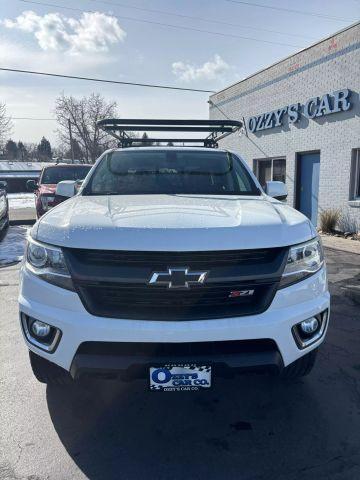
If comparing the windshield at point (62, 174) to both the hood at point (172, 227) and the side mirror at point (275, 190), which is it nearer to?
the side mirror at point (275, 190)

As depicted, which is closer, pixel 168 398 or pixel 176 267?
pixel 176 267

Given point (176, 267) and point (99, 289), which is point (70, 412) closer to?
point (99, 289)

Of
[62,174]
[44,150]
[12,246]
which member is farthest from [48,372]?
[44,150]

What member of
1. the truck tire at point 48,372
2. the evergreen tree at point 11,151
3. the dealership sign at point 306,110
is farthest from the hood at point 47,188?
the evergreen tree at point 11,151

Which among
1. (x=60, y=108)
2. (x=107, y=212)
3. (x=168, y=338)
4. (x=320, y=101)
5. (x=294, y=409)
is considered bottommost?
(x=294, y=409)

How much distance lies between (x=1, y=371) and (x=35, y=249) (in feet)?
4.83

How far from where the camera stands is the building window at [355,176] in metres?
10.6

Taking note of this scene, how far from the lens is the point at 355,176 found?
1069cm

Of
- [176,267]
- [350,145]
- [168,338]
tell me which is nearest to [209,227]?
[176,267]

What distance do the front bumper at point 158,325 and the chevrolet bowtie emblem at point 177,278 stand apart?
209 mm

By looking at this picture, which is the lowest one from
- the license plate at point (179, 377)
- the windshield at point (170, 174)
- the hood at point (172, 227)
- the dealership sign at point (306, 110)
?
the license plate at point (179, 377)

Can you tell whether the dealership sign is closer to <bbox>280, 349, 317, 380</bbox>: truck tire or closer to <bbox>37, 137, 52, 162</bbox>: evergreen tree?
<bbox>280, 349, 317, 380</bbox>: truck tire

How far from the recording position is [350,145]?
10.5 metres

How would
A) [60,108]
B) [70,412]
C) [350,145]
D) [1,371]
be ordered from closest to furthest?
[70,412] < [1,371] < [350,145] < [60,108]
